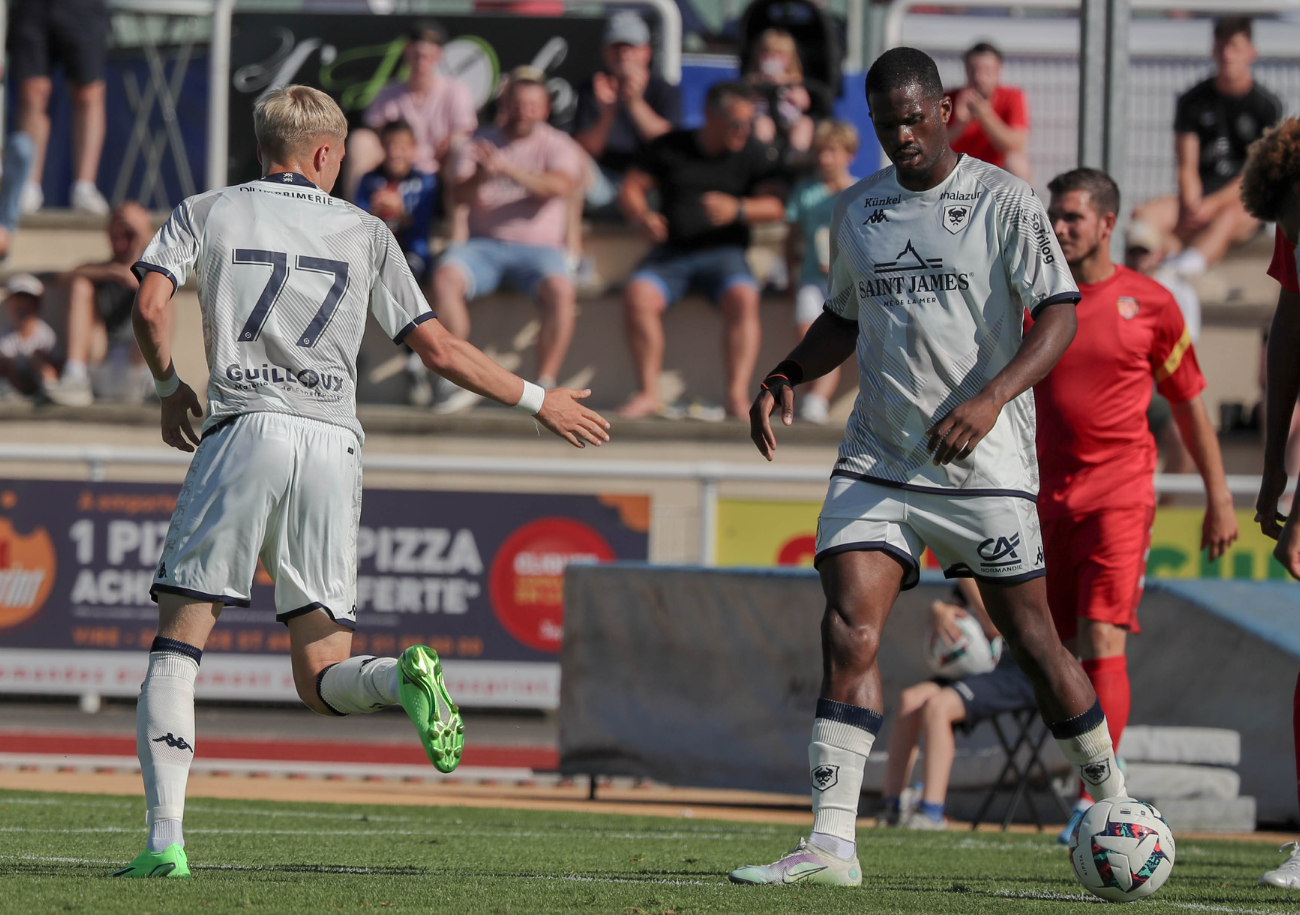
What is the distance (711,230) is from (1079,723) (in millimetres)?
9002

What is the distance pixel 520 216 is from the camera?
1404 centimetres

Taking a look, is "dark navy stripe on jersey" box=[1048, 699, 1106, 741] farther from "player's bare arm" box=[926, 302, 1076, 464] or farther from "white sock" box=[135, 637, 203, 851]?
"white sock" box=[135, 637, 203, 851]

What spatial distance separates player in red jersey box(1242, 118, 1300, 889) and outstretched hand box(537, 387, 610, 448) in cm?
226

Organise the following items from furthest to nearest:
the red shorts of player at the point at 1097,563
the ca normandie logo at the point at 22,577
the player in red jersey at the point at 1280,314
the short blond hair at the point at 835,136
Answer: the short blond hair at the point at 835,136
the ca normandie logo at the point at 22,577
the red shorts of player at the point at 1097,563
the player in red jersey at the point at 1280,314

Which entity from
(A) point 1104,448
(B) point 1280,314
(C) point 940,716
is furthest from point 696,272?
(B) point 1280,314

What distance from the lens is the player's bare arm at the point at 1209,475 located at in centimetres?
710

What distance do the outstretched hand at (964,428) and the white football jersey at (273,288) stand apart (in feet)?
5.61

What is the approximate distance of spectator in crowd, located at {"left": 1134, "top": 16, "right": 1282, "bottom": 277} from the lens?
14461 mm

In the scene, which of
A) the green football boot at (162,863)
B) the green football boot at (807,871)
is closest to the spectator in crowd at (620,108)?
the green football boot at (807,871)

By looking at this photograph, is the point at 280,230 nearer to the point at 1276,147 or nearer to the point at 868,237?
the point at 868,237

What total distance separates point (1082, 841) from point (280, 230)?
2.92m

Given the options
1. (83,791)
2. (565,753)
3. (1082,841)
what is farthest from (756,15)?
(1082,841)

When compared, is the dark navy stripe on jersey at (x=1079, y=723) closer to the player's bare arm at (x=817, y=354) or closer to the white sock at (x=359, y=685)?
the player's bare arm at (x=817, y=354)

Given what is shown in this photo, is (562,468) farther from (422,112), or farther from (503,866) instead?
(503,866)
